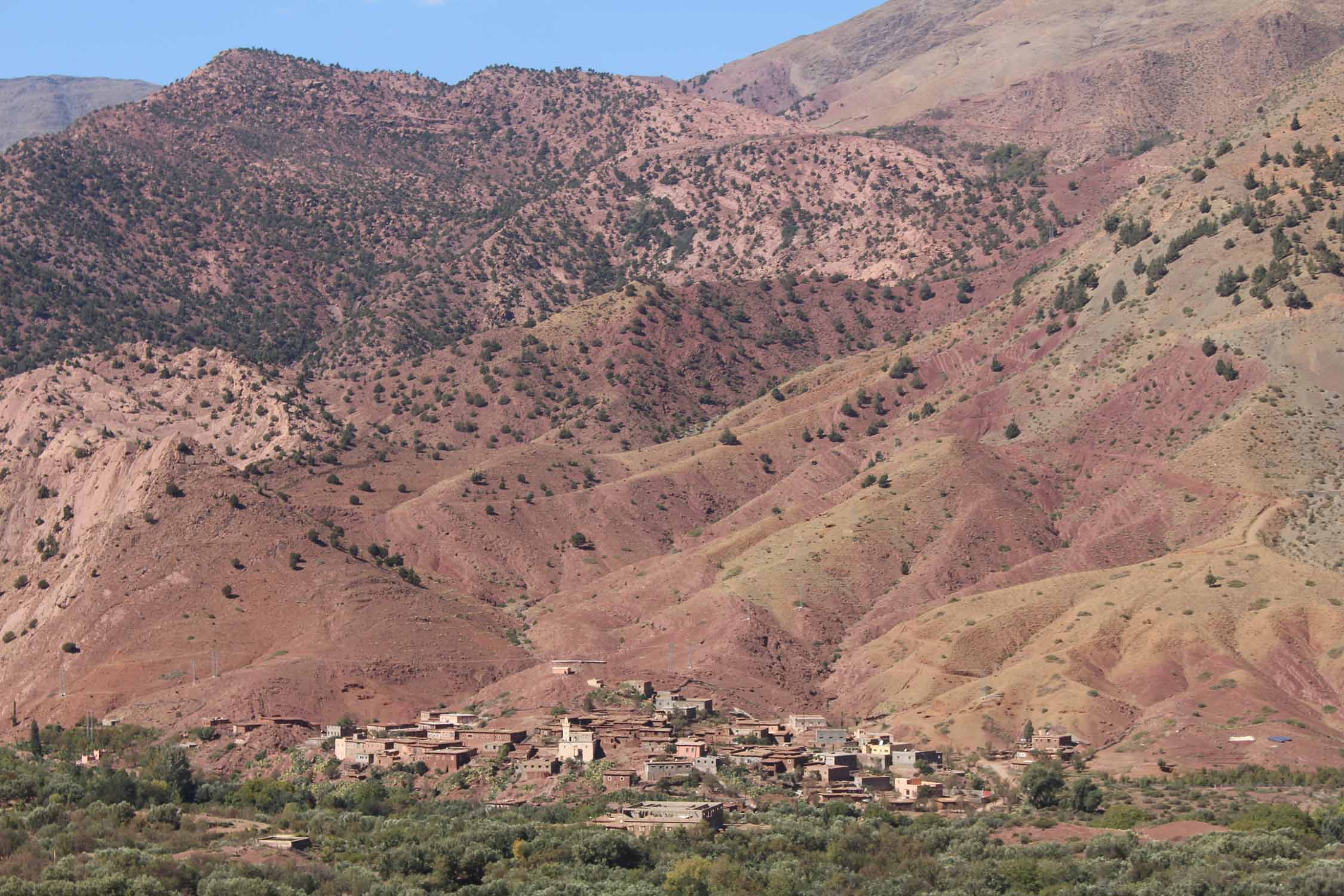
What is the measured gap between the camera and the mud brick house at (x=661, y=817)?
84.4 meters

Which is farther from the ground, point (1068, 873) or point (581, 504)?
point (581, 504)

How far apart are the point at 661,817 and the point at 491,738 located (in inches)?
762

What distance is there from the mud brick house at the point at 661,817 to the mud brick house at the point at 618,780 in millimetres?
5049

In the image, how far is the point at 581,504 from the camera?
154 m

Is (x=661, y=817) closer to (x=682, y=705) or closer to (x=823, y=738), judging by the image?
(x=823, y=738)

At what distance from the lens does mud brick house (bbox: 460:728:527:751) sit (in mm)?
102688

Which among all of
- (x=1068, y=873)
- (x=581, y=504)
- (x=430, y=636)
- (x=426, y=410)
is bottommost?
(x=1068, y=873)

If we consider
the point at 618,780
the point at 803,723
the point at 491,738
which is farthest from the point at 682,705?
the point at 618,780

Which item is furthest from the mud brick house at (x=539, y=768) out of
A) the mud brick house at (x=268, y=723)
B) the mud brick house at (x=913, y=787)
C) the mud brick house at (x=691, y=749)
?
the mud brick house at (x=268, y=723)

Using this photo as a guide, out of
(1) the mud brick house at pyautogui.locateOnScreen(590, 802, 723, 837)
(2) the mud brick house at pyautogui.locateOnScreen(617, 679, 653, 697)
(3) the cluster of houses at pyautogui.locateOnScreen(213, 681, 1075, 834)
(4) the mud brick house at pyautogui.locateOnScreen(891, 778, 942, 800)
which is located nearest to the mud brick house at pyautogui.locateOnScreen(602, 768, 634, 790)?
(3) the cluster of houses at pyautogui.locateOnScreen(213, 681, 1075, 834)

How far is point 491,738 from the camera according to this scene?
10425cm

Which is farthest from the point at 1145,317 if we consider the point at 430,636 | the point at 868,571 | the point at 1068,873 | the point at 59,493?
the point at 1068,873

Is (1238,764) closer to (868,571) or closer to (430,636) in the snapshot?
(868,571)

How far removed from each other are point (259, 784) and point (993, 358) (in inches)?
3130
